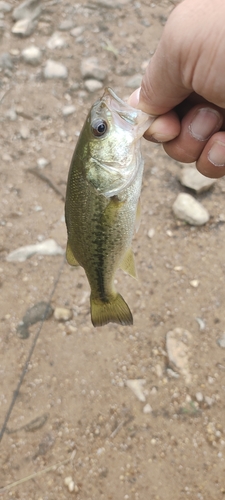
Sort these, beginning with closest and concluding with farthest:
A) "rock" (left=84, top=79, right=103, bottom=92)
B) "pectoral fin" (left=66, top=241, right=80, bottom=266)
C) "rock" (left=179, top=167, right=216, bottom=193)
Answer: "pectoral fin" (left=66, top=241, right=80, bottom=266) → "rock" (left=179, top=167, right=216, bottom=193) → "rock" (left=84, top=79, right=103, bottom=92)

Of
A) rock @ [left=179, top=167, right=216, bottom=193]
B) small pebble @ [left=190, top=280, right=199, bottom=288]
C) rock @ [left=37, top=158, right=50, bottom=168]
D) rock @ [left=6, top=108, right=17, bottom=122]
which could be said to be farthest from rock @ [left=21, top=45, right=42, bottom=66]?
small pebble @ [left=190, top=280, right=199, bottom=288]

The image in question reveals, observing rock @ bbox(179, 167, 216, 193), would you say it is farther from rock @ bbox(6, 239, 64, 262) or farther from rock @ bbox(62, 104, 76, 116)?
rock @ bbox(62, 104, 76, 116)

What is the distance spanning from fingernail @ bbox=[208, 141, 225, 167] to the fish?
0.47 metres

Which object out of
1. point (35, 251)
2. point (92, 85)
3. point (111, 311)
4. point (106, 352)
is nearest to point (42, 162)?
point (35, 251)

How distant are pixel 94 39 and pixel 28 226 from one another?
96.9 inches

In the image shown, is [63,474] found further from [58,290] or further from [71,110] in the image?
[71,110]

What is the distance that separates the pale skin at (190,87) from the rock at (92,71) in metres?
2.47

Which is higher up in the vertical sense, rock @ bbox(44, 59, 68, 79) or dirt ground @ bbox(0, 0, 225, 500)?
rock @ bbox(44, 59, 68, 79)

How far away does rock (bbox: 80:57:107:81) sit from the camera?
4668 millimetres

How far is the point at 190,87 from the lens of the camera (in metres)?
2.03

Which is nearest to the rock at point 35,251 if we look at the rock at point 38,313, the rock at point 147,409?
the rock at point 38,313

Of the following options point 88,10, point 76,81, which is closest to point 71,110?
point 76,81

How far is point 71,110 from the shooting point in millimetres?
4449

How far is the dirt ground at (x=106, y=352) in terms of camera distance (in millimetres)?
2766
